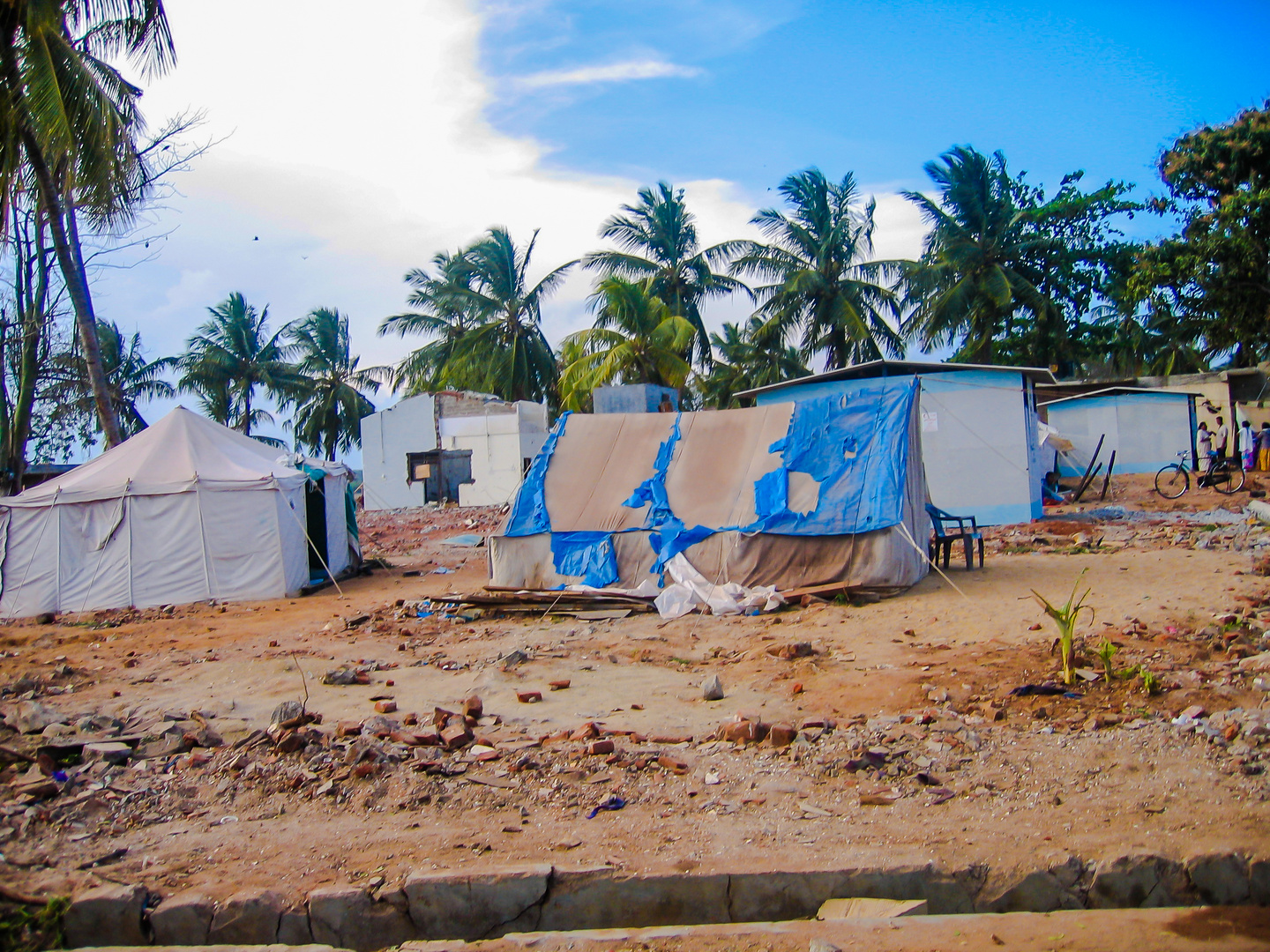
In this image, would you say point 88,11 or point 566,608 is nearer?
point 566,608

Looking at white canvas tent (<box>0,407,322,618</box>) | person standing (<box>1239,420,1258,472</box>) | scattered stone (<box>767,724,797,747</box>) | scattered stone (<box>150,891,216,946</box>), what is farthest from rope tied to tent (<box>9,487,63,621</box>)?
person standing (<box>1239,420,1258,472</box>)

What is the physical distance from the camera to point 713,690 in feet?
19.6

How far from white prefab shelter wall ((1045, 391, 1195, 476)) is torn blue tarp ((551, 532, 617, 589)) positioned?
57.1 feet

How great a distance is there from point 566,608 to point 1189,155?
815 inches

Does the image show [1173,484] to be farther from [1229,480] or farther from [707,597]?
[707,597]

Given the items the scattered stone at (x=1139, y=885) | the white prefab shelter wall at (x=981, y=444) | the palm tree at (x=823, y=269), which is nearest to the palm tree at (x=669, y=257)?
the palm tree at (x=823, y=269)

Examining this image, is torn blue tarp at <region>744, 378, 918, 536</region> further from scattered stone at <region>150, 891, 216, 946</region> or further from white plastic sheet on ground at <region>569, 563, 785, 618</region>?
scattered stone at <region>150, 891, 216, 946</region>

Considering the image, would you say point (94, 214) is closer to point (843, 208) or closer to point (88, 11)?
point (88, 11)

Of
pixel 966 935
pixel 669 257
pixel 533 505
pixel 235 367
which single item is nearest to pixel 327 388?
pixel 235 367

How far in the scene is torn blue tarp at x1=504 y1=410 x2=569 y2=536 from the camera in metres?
10.5

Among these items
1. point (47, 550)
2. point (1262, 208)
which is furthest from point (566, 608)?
point (1262, 208)

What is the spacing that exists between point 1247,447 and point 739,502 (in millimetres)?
20185

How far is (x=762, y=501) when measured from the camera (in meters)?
9.97

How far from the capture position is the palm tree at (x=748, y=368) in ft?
97.2
